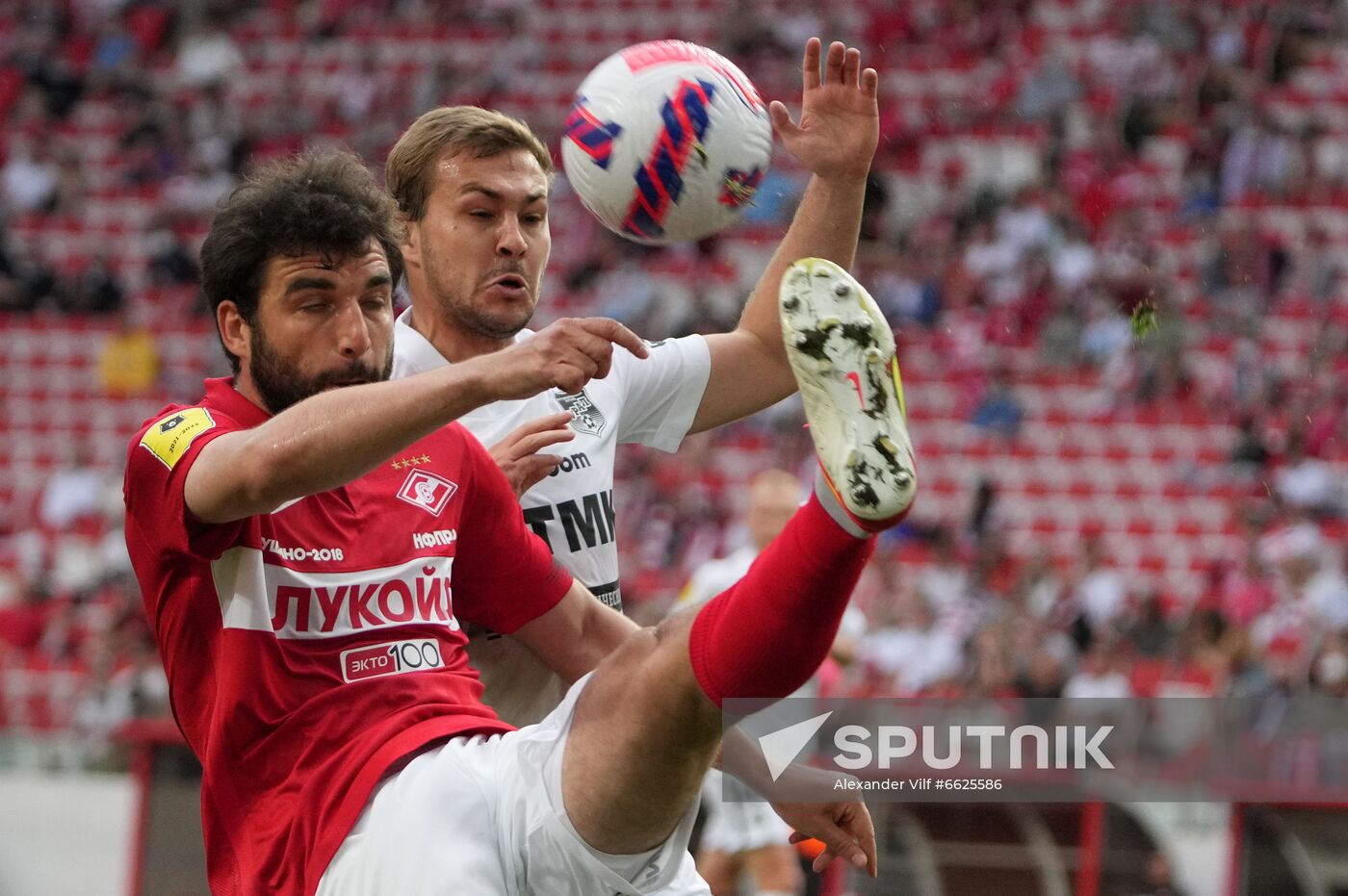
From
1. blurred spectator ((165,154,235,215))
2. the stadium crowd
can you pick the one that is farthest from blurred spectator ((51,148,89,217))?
blurred spectator ((165,154,235,215))

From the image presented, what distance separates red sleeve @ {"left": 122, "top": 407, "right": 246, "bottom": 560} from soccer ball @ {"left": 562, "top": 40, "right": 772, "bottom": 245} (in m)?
1.03

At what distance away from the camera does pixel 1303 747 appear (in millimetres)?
8289

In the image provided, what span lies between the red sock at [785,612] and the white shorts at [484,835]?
0.39m

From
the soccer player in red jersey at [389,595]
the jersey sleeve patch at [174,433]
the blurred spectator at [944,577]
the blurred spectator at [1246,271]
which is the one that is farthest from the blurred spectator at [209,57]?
the jersey sleeve patch at [174,433]

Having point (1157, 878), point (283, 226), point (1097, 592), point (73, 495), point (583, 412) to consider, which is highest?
point (283, 226)

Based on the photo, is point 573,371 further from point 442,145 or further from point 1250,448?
point 1250,448

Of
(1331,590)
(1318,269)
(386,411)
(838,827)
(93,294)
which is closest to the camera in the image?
(386,411)

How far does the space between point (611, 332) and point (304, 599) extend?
0.81m

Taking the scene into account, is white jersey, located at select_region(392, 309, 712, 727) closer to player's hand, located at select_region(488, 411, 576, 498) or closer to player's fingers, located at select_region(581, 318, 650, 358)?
player's hand, located at select_region(488, 411, 576, 498)

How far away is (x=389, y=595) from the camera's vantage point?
10.7 ft

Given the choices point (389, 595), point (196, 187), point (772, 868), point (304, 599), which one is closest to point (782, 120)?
point (389, 595)

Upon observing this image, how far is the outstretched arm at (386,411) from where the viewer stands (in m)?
2.78

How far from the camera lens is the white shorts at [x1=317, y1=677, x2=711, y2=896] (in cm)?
300

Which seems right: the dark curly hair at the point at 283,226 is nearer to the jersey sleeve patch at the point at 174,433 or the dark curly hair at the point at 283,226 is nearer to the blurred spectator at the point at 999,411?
the jersey sleeve patch at the point at 174,433
